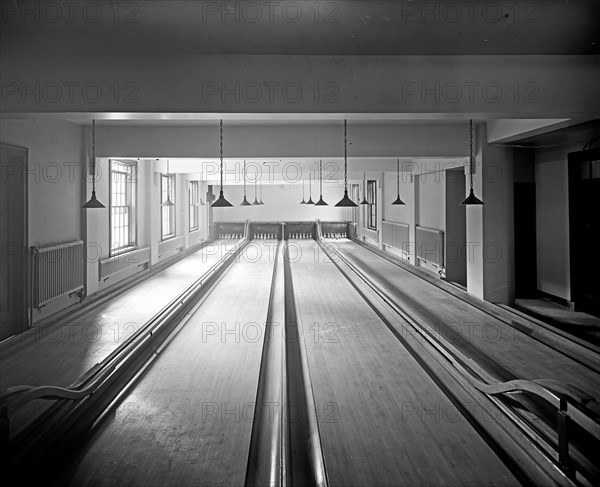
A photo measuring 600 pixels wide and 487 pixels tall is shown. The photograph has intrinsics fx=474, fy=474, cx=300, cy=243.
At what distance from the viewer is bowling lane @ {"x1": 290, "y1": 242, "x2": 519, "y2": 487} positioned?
9.28 feet

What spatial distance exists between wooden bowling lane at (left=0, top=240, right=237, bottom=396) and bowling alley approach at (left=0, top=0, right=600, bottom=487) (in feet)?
0.15

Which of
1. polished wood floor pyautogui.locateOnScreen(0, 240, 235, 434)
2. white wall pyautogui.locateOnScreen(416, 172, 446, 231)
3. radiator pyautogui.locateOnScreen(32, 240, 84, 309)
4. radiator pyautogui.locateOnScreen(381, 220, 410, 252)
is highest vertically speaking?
white wall pyautogui.locateOnScreen(416, 172, 446, 231)

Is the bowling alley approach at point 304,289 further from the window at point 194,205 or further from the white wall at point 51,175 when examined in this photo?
the window at point 194,205

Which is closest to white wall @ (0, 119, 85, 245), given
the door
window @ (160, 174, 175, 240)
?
the door

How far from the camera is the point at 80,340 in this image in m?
5.61

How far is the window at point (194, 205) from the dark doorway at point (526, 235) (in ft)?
39.8

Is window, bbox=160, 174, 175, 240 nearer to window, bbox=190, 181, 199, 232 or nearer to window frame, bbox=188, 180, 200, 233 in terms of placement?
window frame, bbox=188, 180, 200, 233

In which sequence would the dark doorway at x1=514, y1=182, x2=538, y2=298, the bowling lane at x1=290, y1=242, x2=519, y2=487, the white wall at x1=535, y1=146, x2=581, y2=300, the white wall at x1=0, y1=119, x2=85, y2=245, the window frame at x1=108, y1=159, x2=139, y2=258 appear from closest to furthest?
1. the bowling lane at x1=290, y1=242, x2=519, y2=487
2. the white wall at x1=0, y1=119, x2=85, y2=245
3. the white wall at x1=535, y1=146, x2=581, y2=300
4. the dark doorway at x1=514, y1=182, x2=538, y2=298
5. the window frame at x1=108, y1=159, x2=139, y2=258

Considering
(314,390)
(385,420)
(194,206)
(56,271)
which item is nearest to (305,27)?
(314,390)

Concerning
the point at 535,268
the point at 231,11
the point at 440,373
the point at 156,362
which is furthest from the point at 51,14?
the point at 535,268

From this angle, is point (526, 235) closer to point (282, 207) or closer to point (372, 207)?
point (372, 207)

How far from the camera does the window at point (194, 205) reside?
1807 centimetres

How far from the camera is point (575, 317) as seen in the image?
7.25 m

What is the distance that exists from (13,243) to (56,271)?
0.85 metres
